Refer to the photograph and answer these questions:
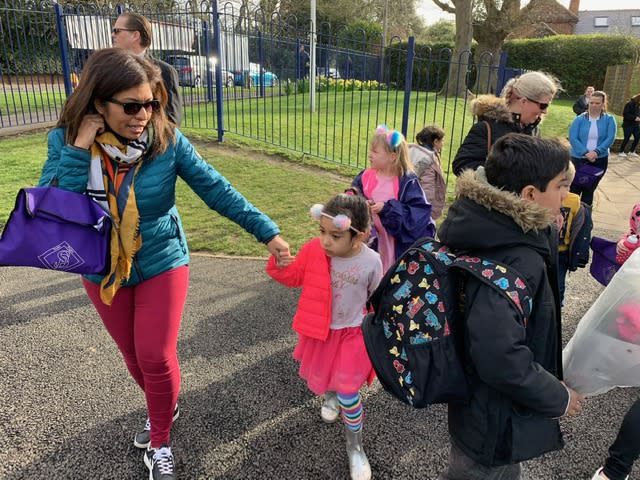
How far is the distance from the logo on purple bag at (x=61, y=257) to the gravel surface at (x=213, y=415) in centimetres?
113

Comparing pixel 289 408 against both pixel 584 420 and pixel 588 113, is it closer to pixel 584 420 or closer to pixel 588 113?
pixel 584 420

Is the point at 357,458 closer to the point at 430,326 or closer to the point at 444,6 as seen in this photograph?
the point at 430,326

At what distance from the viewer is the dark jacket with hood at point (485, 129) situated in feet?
10.5

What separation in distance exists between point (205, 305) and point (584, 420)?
2853 mm

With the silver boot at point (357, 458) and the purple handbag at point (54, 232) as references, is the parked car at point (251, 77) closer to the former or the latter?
the purple handbag at point (54, 232)

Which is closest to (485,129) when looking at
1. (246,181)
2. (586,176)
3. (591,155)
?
(586,176)

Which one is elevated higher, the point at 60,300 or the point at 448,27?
the point at 448,27

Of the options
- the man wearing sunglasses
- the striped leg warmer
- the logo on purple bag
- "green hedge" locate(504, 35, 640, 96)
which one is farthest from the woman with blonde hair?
"green hedge" locate(504, 35, 640, 96)

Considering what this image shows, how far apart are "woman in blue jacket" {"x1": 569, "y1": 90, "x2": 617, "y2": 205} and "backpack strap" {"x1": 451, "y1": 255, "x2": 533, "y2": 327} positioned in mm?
5565

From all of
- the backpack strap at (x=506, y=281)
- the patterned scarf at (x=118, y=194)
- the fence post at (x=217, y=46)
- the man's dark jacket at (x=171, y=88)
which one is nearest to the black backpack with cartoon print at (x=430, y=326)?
the backpack strap at (x=506, y=281)

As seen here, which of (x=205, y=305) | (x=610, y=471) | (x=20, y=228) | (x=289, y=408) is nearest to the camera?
(x=20, y=228)

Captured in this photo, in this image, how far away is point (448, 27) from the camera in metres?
46.7

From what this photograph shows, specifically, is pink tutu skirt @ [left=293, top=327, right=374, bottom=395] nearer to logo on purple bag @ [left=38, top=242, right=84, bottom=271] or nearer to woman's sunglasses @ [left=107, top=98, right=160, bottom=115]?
logo on purple bag @ [left=38, top=242, right=84, bottom=271]

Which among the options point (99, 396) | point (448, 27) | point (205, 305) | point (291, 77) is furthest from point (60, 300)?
point (448, 27)
